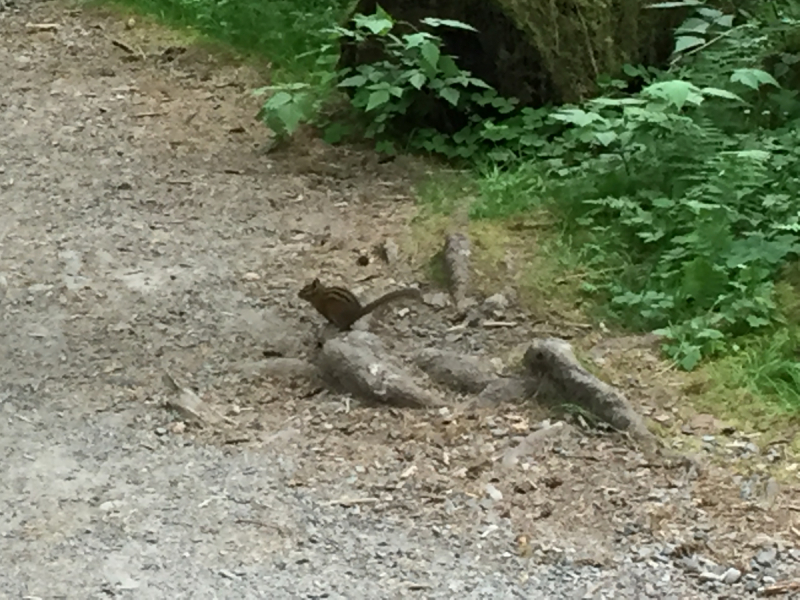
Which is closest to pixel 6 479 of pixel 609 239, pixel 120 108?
pixel 609 239

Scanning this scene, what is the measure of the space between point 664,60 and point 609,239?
5.61ft

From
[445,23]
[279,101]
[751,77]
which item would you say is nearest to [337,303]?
[445,23]

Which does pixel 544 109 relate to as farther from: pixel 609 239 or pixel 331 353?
pixel 331 353

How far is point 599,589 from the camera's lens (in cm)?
301

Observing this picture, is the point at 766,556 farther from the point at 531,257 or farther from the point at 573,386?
the point at 531,257

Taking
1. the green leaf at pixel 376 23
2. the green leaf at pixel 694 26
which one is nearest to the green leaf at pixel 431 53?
the green leaf at pixel 376 23

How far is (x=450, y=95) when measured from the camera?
18.1ft

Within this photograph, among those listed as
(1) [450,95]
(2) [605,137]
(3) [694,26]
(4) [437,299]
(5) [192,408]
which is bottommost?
(5) [192,408]

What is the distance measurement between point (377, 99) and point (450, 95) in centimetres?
35

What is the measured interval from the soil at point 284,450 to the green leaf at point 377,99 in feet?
1.10

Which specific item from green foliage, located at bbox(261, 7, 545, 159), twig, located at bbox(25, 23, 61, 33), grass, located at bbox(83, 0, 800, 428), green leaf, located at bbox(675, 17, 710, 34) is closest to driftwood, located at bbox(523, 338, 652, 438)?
grass, located at bbox(83, 0, 800, 428)

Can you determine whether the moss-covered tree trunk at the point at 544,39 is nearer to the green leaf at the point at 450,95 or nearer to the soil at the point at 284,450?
the green leaf at the point at 450,95

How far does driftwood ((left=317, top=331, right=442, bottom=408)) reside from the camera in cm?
384

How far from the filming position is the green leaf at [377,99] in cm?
554
